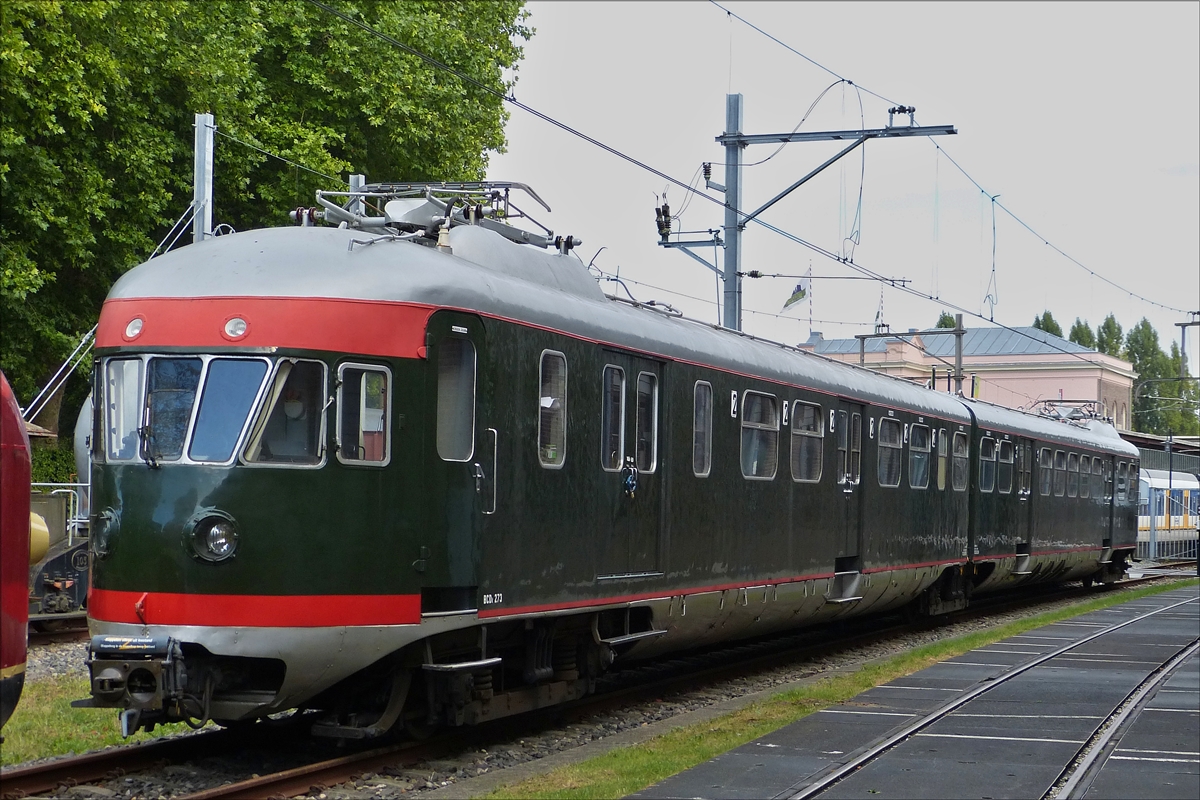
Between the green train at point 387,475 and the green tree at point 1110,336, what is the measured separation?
123 metres

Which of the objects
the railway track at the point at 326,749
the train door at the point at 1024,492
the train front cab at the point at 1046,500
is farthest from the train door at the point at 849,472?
the train door at the point at 1024,492

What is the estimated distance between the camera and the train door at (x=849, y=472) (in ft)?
59.0

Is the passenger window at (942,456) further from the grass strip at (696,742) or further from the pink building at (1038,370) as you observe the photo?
the pink building at (1038,370)

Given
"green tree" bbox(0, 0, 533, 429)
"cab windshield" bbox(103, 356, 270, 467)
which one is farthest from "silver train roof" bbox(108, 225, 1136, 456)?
"green tree" bbox(0, 0, 533, 429)

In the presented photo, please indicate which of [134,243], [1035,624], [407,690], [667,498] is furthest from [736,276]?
[407,690]

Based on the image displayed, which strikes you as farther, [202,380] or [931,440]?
[931,440]

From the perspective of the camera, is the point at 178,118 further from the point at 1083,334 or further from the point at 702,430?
the point at 1083,334

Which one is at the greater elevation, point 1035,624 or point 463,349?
point 463,349

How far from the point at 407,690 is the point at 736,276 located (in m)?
13.1

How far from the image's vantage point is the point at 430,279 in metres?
10.1

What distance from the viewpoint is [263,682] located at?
968cm

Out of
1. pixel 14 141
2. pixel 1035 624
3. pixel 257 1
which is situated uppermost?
pixel 257 1

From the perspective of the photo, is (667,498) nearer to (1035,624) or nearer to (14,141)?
(1035,624)

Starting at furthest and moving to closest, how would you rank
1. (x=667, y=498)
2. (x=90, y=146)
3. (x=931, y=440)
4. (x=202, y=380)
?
1. (x=90, y=146)
2. (x=931, y=440)
3. (x=667, y=498)
4. (x=202, y=380)
